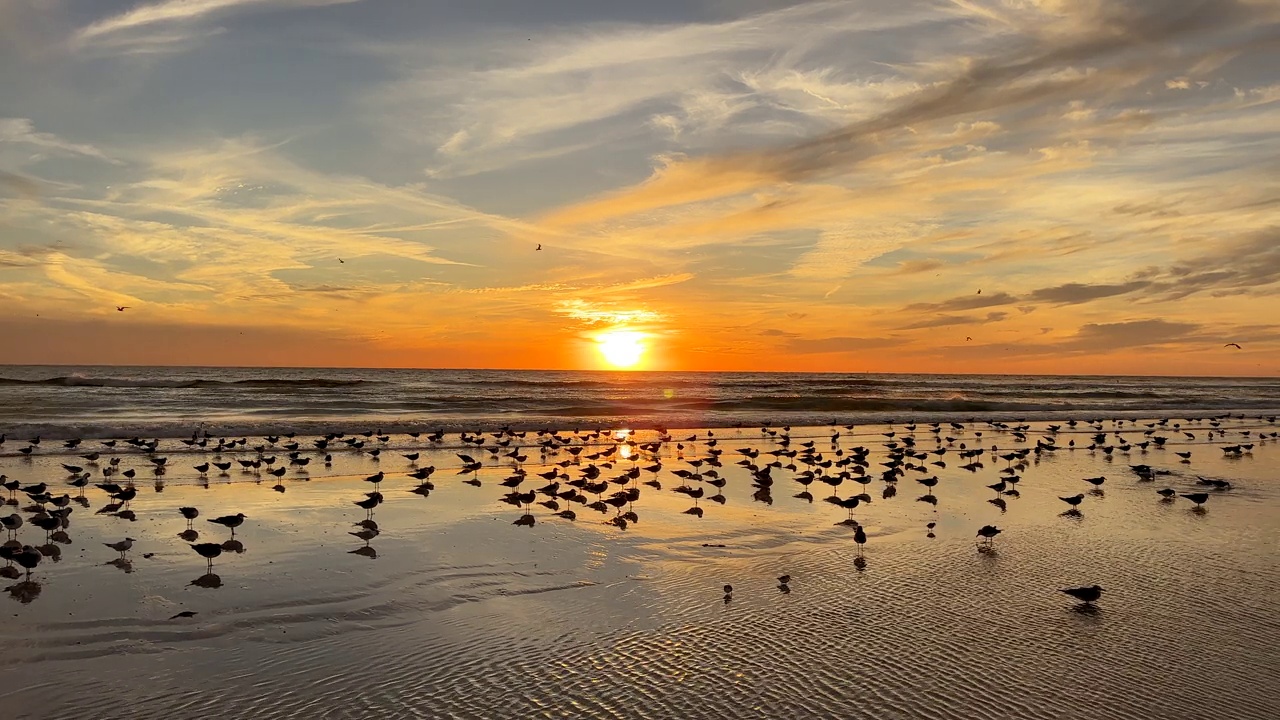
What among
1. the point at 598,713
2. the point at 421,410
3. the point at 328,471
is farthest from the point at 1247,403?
the point at 598,713

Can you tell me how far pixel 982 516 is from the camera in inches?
672

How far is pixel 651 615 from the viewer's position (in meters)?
9.96

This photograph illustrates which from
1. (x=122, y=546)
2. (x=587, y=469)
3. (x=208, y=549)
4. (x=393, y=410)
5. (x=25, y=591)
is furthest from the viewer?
(x=393, y=410)

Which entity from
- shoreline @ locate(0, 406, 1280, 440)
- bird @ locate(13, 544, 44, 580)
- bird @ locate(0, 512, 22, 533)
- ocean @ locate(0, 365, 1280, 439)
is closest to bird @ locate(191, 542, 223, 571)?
bird @ locate(13, 544, 44, 580)

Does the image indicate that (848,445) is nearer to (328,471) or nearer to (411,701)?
(328,471)

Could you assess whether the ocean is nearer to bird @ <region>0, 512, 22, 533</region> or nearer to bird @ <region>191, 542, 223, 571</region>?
bird @ <region>0, 512, 22, 533</region>

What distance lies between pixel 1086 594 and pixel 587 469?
13.3m

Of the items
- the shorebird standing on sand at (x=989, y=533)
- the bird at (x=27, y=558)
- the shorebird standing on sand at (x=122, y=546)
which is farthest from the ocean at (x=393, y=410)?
the shorebird standing on sand at (x=989, y=533)

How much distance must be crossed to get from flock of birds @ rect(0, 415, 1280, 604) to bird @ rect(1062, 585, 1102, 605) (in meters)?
0.02

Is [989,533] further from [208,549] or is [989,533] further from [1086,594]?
[208,549]

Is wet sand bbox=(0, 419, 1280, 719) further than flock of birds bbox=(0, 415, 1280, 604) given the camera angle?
No

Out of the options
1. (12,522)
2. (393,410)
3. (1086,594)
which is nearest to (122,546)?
(12,522)

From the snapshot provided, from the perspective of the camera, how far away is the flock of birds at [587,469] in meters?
14.2

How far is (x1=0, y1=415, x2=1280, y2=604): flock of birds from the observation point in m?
14.2
